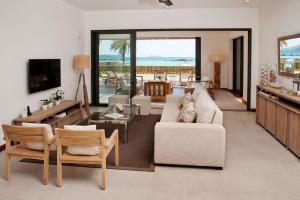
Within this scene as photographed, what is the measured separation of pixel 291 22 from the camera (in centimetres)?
543

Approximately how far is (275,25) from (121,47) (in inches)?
164

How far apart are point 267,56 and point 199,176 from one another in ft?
14.6

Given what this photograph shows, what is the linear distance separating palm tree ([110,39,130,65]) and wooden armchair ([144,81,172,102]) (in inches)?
65.8

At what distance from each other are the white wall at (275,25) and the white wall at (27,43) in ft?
15.7

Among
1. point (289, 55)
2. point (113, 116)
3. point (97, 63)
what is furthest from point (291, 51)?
point (97, 63)

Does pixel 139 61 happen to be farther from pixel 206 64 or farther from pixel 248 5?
pixel 248 5

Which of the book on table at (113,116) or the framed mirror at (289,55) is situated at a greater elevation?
the framed mirror at (289,55)

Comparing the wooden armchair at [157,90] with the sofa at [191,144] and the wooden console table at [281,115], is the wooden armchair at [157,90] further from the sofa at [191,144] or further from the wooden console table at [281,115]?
the sofa at [191,144]

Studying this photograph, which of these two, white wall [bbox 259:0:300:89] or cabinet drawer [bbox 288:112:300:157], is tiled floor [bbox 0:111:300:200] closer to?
cabinet drawer [bbox 288:112:300:157]

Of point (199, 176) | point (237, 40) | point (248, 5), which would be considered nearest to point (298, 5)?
point (248, 5)

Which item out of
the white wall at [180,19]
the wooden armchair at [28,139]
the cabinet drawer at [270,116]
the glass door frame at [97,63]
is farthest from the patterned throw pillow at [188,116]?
the glass door frame at [97,63]

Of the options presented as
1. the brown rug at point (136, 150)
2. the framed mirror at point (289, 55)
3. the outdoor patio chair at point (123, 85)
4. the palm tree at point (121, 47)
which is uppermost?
the palm tree at point (121, 47)

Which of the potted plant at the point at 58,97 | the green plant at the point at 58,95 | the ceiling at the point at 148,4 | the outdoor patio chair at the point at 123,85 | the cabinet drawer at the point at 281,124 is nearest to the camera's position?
the cabinet drawer at the point at 281,124

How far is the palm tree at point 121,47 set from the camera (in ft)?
28.0
